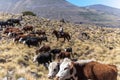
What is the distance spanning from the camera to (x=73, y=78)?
1295 centimetres

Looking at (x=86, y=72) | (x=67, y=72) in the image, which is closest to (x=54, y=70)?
(x=67, y=72)

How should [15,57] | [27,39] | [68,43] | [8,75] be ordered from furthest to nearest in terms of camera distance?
[68,43], [27,39], [15,57], [8,75]

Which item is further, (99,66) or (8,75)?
(8,75)

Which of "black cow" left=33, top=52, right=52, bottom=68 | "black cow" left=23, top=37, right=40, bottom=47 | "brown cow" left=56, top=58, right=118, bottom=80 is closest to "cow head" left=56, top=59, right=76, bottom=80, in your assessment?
"brown cow" left=56, top=58, right=118, bottom=80

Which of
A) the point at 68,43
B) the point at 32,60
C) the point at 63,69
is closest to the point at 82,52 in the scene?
the point at 68,43

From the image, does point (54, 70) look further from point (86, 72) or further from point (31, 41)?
point (31, 41)

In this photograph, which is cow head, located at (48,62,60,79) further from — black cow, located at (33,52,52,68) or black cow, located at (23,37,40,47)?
black cow, located at (23,37,40,47)

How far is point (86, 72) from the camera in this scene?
12836 mm

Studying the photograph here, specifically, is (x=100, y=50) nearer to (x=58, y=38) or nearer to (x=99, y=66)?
(x=58, y=38)

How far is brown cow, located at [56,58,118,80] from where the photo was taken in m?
12.7

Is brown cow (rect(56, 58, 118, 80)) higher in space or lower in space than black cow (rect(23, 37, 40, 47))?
higher

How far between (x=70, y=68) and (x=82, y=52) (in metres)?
18.2

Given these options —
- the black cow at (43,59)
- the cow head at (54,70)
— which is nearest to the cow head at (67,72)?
the cow head at (54,70)

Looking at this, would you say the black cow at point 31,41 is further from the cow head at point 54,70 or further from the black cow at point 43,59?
the cow head at point 54,70
